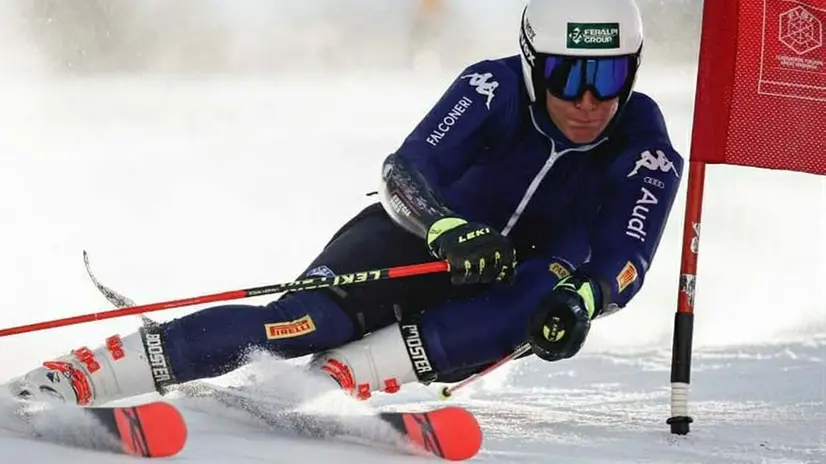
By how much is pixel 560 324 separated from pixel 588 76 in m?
0.82

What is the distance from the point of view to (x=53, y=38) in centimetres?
1389

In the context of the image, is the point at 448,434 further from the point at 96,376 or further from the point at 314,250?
the point at 314,250

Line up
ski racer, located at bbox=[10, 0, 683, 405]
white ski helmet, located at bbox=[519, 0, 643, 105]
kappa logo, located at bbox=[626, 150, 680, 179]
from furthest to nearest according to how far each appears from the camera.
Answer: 1. kappa logo, located at bbox=[626, 150, 680, 179]
2. white ski helmet, located at bbox=[519, 0, 643, 105]
3. ski racer, located at bbox=[10, 0, 683, 405]

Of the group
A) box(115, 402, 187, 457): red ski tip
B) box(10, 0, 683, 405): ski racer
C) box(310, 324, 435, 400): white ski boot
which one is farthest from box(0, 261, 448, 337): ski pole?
box(115, 402, 187, 457): red ski tip

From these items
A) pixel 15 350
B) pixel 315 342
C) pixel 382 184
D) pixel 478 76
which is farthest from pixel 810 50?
pixel 15 350

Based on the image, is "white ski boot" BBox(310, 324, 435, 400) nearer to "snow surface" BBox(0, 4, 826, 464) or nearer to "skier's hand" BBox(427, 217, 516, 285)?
"snow surface" BBox(0, 4, 826, 464)

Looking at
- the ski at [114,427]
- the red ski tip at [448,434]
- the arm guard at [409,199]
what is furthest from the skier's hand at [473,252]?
the ski at [114,427]

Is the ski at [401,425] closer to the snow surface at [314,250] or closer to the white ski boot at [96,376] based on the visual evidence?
the snow surface at [314,250]

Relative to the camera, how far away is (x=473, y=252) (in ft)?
14.0

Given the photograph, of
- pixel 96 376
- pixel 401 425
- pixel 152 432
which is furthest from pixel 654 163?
pixel 152 432

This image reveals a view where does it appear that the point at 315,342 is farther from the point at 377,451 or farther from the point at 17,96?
the point at 17,96

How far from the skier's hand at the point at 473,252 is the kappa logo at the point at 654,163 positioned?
60 centimetres

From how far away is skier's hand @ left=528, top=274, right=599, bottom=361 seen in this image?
4.22 m

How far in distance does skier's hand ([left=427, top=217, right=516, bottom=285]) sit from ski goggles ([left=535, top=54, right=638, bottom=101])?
58 cm
